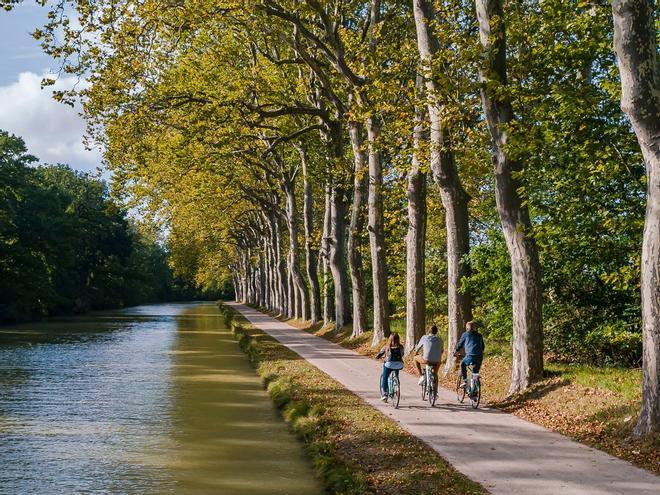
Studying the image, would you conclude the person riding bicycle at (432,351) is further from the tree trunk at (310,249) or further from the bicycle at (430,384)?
the tree trunk at (310,249)

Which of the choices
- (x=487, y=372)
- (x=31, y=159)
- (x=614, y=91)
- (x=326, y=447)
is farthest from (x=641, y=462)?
(x=31, y=159)

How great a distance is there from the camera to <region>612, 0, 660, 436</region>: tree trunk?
1070 centimetres

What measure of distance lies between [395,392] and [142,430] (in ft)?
16.4

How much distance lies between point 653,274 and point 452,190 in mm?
7995

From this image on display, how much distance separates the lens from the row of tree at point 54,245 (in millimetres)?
58250

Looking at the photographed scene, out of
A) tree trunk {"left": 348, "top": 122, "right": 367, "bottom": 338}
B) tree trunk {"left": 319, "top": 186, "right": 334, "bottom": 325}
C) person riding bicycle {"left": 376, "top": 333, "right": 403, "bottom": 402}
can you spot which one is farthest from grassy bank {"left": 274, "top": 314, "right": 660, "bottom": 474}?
tree trunk {"left": 319, "top": 186, "right": 334, "bottom": 325}

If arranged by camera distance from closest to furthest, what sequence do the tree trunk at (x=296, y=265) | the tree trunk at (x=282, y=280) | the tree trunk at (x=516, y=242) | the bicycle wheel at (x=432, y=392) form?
the tree trunk at (x=516, y=242) → the bicycle wheel at (x=432, y=392) → the tree trunk at (x=296, y=265) → the tree trunk at (x=282, y=280)

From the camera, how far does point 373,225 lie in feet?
86.5

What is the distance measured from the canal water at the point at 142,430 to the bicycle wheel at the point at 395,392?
224 centimetres

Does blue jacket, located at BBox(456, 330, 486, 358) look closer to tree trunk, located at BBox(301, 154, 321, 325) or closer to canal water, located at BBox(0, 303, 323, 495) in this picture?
canal water, located at BBox(0, 303, 323, 495)

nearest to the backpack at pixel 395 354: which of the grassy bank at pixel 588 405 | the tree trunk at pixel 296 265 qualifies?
the grassy bank at pixel 588 405

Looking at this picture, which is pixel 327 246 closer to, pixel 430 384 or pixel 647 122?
pixel 430 384

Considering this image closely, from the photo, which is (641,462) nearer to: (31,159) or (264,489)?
(264,489)

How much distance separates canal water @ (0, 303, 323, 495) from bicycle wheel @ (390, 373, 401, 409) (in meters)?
2.24
